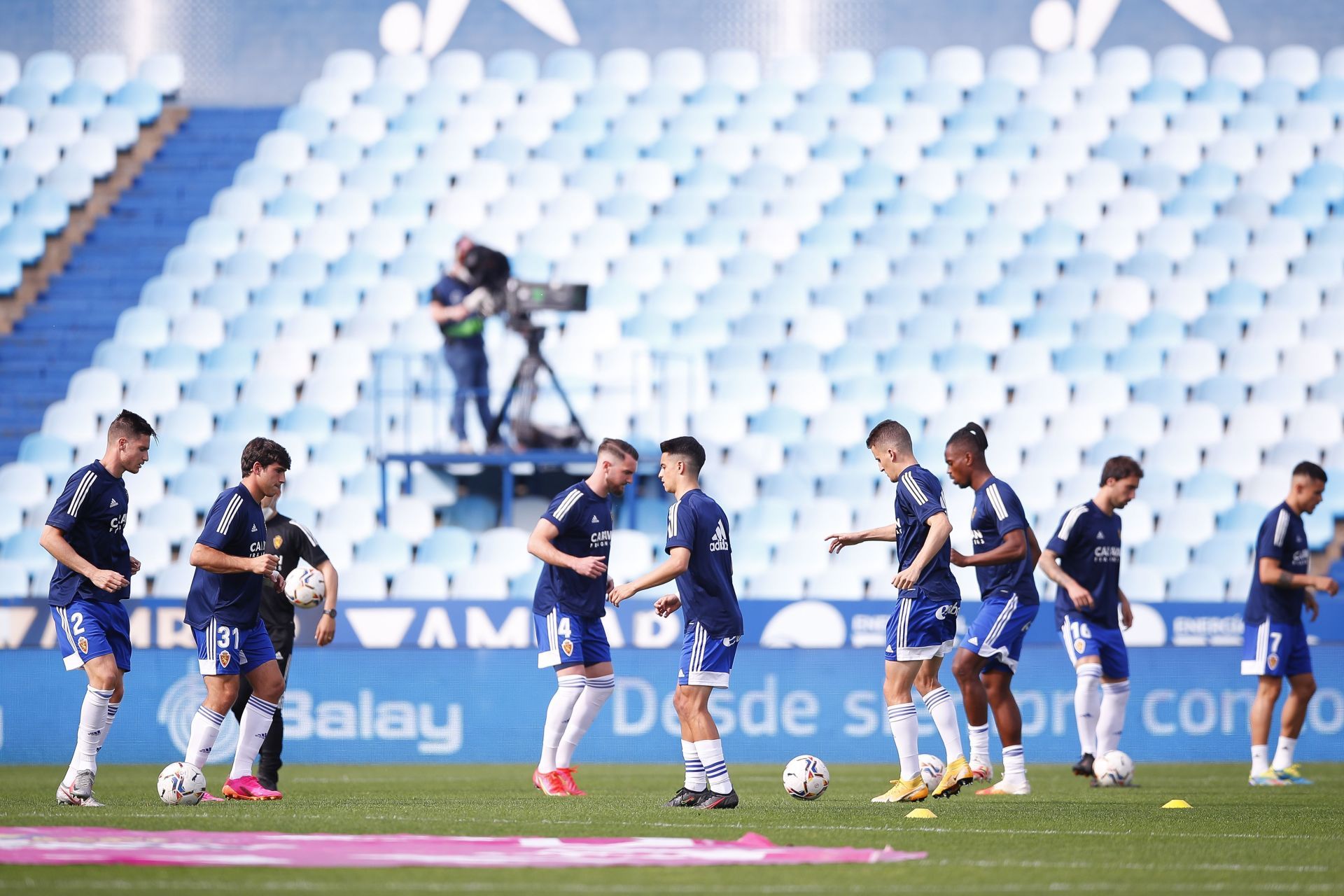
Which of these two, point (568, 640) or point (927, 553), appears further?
point (568, 640)

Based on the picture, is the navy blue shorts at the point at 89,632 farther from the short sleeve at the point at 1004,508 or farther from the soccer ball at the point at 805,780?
the short sleeve at the point at 1004,508

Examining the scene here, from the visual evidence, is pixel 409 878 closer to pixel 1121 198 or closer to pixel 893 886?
pixel 893 886

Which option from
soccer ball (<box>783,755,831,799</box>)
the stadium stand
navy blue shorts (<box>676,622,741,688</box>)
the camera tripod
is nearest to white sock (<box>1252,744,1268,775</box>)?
soccer ball (<box>783,755,831,799</box>)

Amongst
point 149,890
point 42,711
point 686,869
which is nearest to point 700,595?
point 686,869

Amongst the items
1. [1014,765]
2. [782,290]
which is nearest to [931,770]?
[1014,765]

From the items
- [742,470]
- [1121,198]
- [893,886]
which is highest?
[1121,198]

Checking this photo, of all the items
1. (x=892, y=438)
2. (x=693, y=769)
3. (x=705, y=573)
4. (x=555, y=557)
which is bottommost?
(x=693, y=769)

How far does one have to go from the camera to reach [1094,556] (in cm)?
1159

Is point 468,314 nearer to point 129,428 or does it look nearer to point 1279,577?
point 129,428

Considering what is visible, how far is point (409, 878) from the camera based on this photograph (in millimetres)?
6180

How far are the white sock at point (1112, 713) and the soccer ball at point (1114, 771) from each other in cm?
15

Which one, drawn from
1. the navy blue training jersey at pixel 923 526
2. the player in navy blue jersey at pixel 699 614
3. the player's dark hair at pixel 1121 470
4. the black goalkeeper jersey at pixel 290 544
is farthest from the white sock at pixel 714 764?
the player's dark hair at pixel 1121 470

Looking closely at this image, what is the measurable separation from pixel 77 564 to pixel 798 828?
402 centimetres

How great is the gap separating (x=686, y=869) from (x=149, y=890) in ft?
6.50
